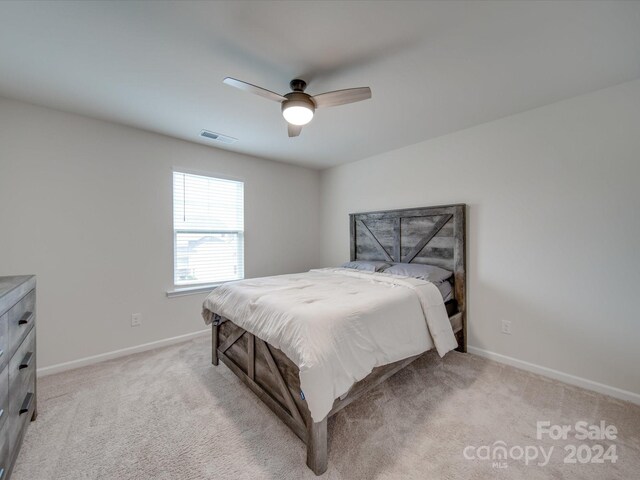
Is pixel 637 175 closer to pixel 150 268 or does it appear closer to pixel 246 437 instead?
pixel 246 437

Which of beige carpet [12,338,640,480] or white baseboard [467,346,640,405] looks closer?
beige carpet [12,338,640,480]

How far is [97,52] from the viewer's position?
1.65m

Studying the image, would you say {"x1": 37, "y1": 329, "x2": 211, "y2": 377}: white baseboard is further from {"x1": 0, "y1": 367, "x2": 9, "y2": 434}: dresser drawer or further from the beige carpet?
{"x1": 0, "y1": 367, "x2": 9, "y2": 434}: dresser drawer

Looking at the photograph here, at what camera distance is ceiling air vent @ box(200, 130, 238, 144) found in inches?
115

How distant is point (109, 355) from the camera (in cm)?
263

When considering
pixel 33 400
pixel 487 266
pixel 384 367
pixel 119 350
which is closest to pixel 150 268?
pixel 119 350

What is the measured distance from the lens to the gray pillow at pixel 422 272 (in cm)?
269

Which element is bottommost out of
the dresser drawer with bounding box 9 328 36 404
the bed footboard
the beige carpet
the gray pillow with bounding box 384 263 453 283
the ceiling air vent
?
the beige carpet

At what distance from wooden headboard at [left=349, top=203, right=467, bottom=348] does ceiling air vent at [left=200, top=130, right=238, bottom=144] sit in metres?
1.98

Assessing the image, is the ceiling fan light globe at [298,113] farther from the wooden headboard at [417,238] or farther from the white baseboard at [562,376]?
the white baseboard at [562,376]

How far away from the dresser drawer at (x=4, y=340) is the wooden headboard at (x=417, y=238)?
10.9 ft

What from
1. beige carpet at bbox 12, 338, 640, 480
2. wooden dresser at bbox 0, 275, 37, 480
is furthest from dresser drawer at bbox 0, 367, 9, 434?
beige carpet at bbox 12, 338, 640, 480

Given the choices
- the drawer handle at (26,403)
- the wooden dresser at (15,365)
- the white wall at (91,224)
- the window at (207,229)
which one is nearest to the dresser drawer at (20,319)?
the wooden dresser at (15,365)

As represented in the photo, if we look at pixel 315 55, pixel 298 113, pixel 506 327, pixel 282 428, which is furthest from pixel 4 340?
pixel 506 327
